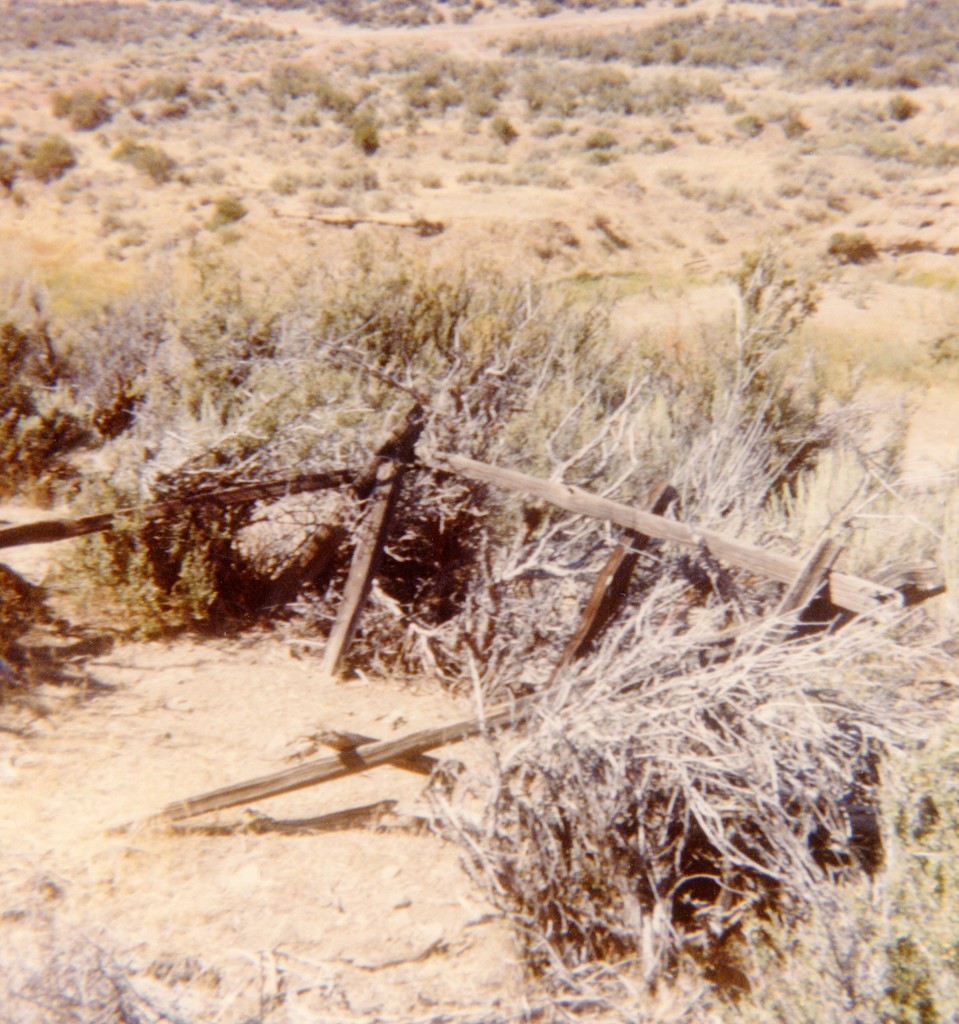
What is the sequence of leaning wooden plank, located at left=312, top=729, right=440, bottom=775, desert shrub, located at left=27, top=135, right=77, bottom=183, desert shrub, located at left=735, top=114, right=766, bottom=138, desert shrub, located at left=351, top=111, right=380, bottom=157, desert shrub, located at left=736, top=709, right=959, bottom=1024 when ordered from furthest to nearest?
1. desert shrub, located at left=735, top=114, right=766, bottom=138
2. desert shrub, located at left=351, top=111, right=380, bottom=157
3. desert shrub, located at left=27, top=135, right=77, bottom=183
4. leaning wooden plank, located at left=312, top=729, right=440, bottom=775
5. desert shrub, located at left=736, top=709, right=959, bottom=1024

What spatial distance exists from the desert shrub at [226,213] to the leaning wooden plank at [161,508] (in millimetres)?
13678

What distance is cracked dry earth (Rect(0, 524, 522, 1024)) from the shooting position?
2930 mm

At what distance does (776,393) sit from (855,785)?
4.77 meters

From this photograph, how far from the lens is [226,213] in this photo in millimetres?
17078

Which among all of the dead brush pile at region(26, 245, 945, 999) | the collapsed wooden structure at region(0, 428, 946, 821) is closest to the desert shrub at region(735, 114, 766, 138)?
the dead brush pile at region(26, 245, 945, 999)

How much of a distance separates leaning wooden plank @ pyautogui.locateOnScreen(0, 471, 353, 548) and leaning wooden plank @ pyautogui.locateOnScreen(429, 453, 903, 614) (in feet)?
2.43

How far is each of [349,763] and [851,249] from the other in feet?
57.5

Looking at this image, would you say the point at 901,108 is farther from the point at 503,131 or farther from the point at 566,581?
the point at 566,581

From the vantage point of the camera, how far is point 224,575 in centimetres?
519

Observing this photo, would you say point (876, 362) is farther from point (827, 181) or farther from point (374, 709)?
point (827, 181)

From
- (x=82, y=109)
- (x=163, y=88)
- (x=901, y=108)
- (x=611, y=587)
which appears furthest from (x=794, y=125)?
(x=611, y=587)

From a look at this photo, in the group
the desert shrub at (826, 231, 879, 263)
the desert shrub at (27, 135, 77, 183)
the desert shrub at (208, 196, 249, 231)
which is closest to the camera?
the desert shrub at (208, 196, 249, 231)

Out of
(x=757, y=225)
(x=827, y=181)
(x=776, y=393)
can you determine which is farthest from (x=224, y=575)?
(x=827, y=181)

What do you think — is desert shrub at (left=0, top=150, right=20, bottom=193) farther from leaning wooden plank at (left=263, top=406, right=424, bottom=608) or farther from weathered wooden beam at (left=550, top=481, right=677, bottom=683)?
weathered wooden beam at (left=550, top=481, right=677, bottom=683)
